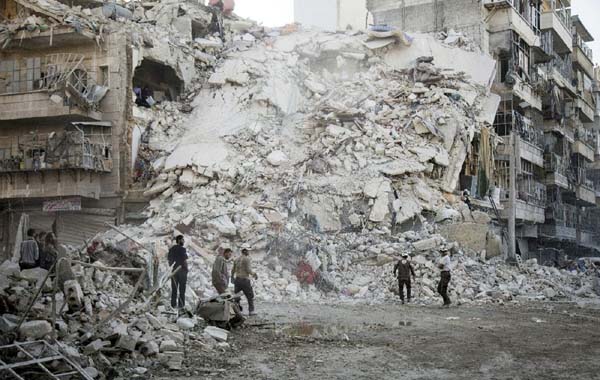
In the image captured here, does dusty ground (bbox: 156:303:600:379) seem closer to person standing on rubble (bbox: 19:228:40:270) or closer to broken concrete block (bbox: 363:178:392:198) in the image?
person standing on rubble (bbox: 19:228:40:270)

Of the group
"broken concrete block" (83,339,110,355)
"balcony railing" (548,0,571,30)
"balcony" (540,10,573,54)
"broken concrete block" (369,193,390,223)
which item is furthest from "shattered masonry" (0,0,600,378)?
"balcony railing" (548,0,571,30)

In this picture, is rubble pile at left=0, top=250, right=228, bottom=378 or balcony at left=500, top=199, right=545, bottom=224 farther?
balcony at left=500, top=199, right=545, bottom=224

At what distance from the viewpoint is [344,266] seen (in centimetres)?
Result: 1716

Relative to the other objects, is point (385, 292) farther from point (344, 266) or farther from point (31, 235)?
point (31, 235)

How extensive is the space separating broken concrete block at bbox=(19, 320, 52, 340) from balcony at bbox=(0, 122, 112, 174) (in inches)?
627

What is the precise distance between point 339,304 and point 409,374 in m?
7.88

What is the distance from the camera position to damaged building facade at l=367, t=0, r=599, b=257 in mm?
27672

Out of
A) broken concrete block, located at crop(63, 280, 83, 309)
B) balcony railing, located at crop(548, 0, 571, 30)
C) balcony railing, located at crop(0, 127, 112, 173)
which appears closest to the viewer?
broken concrete block, located at crop(63, 280, 83, 309)

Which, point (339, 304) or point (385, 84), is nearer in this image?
point (339, 304)

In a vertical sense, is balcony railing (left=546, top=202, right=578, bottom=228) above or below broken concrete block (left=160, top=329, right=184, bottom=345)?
above

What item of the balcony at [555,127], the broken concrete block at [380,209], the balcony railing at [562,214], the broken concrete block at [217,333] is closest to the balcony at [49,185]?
the broken concrete block at [380,209]

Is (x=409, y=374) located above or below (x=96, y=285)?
below

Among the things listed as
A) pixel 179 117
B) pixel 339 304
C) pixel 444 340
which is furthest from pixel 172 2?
pixel 444 340

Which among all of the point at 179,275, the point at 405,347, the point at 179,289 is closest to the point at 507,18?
the point at 179,275
